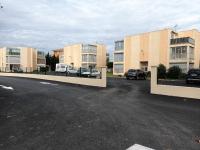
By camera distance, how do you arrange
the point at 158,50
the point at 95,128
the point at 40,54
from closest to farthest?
the point at 95,128
the point at 158,50
the point at 40,54

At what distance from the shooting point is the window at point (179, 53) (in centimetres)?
4072

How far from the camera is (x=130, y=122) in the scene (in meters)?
7.33

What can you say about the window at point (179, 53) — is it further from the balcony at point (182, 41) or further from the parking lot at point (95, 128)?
the parking lot at point (95, 128)

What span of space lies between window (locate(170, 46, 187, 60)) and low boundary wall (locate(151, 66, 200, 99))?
92.4 feet

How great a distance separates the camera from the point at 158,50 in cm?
4525

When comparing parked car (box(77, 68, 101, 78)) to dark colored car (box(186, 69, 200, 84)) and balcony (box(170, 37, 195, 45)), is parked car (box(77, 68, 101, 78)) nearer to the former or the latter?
dark colored car (box(186, 69, 200, 84))

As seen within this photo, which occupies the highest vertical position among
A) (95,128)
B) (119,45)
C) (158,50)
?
(119,45)

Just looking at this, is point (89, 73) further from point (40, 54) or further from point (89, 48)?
point (40, 54)

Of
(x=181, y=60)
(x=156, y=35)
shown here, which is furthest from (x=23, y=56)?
(x=181, y=60)

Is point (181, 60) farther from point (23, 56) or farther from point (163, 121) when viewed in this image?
point (23, 56)

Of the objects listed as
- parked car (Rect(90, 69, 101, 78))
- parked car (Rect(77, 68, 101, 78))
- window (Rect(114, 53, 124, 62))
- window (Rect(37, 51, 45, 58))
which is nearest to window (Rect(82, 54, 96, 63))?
window (Rect(114, 53, 124, 62))

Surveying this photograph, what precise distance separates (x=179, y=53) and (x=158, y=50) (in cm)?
493

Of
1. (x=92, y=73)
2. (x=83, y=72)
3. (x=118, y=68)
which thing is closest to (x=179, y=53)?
(x=118, y=68)

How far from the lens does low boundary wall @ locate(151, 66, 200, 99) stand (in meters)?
13.2
